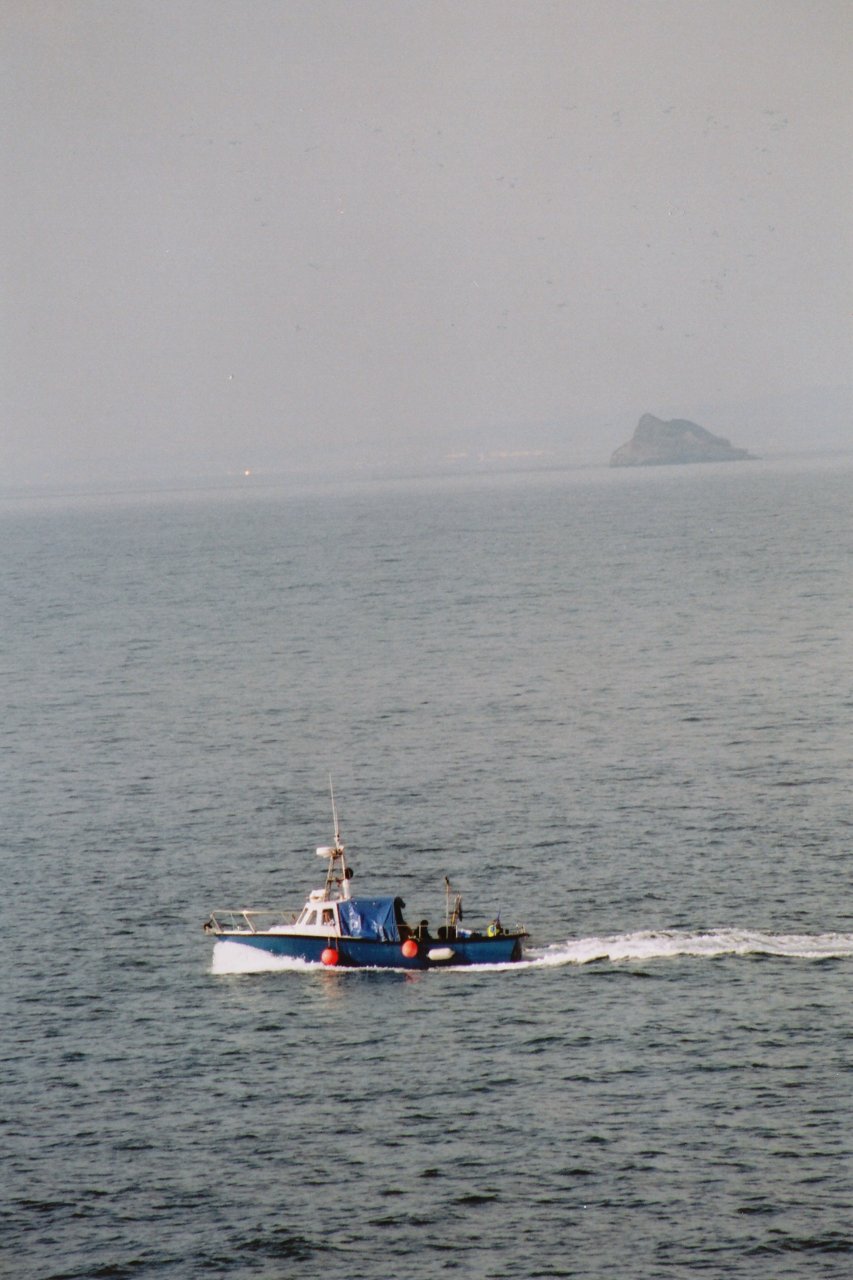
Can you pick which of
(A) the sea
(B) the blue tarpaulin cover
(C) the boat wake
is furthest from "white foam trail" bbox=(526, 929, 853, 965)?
(B) the blue tarpaulin cover

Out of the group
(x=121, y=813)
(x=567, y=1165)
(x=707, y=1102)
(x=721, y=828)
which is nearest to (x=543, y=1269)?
(x=567, y=1165)

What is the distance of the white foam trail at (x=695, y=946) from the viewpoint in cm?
8962

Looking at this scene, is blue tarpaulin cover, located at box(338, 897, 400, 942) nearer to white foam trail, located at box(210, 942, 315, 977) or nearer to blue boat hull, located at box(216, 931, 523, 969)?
blue boat hull, located at box(216, 931, 523, 969)

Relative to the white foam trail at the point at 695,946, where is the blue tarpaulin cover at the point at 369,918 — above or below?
above

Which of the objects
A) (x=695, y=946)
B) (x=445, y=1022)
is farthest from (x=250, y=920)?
(x=695, y=946)

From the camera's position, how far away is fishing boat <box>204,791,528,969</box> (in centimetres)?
8994

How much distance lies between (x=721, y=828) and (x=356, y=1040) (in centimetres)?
4150

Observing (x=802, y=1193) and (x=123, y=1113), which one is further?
(x=123, y=1113)

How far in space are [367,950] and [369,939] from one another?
0.58 meters

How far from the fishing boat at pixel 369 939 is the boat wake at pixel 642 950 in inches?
18.6

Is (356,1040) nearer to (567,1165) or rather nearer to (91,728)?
(567,1165)

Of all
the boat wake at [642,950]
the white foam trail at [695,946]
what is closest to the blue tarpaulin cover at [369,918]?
the boat wake at [642,950]

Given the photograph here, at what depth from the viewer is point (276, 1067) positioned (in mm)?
78000

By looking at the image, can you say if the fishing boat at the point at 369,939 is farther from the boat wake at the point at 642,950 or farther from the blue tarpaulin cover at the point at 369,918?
the boat wake at the point at 642,950
